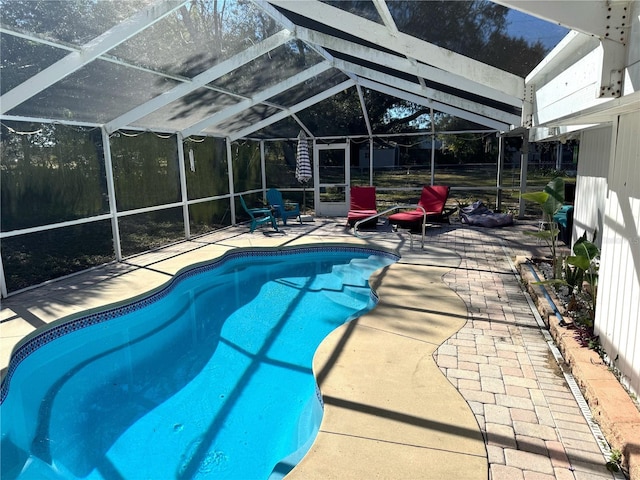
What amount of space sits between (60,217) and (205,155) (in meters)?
4.32

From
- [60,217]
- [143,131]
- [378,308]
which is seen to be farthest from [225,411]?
[143,131]

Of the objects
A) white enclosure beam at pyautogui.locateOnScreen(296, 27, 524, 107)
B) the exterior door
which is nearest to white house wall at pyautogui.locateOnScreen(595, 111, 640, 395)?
white enclosure beam at pyautogui.locateOnScreen(296, 27, 524, 107)

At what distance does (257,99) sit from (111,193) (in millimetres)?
3580

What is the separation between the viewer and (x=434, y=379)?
3.35 meters

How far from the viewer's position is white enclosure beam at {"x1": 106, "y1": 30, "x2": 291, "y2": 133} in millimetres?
6438

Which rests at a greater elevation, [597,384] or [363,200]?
[363,200]

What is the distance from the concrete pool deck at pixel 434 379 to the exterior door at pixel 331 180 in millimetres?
6302

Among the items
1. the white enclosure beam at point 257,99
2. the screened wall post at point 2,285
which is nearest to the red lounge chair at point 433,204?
the white enclosure beam at point 257,99

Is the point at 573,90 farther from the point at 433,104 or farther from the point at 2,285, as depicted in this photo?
the point at 433,104

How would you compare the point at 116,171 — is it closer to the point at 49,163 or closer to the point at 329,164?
the point at 49,163

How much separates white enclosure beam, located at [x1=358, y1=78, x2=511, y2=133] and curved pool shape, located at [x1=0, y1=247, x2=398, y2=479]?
5111 millimetres

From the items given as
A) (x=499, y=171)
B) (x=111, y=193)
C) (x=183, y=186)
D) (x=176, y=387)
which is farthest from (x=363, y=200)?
(x=176, y=387)

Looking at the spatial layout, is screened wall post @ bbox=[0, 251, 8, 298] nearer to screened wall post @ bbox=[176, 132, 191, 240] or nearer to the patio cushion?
screened wall post @ bbox=[176, 132, 191, 240]

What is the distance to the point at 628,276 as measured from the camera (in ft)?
9.71
